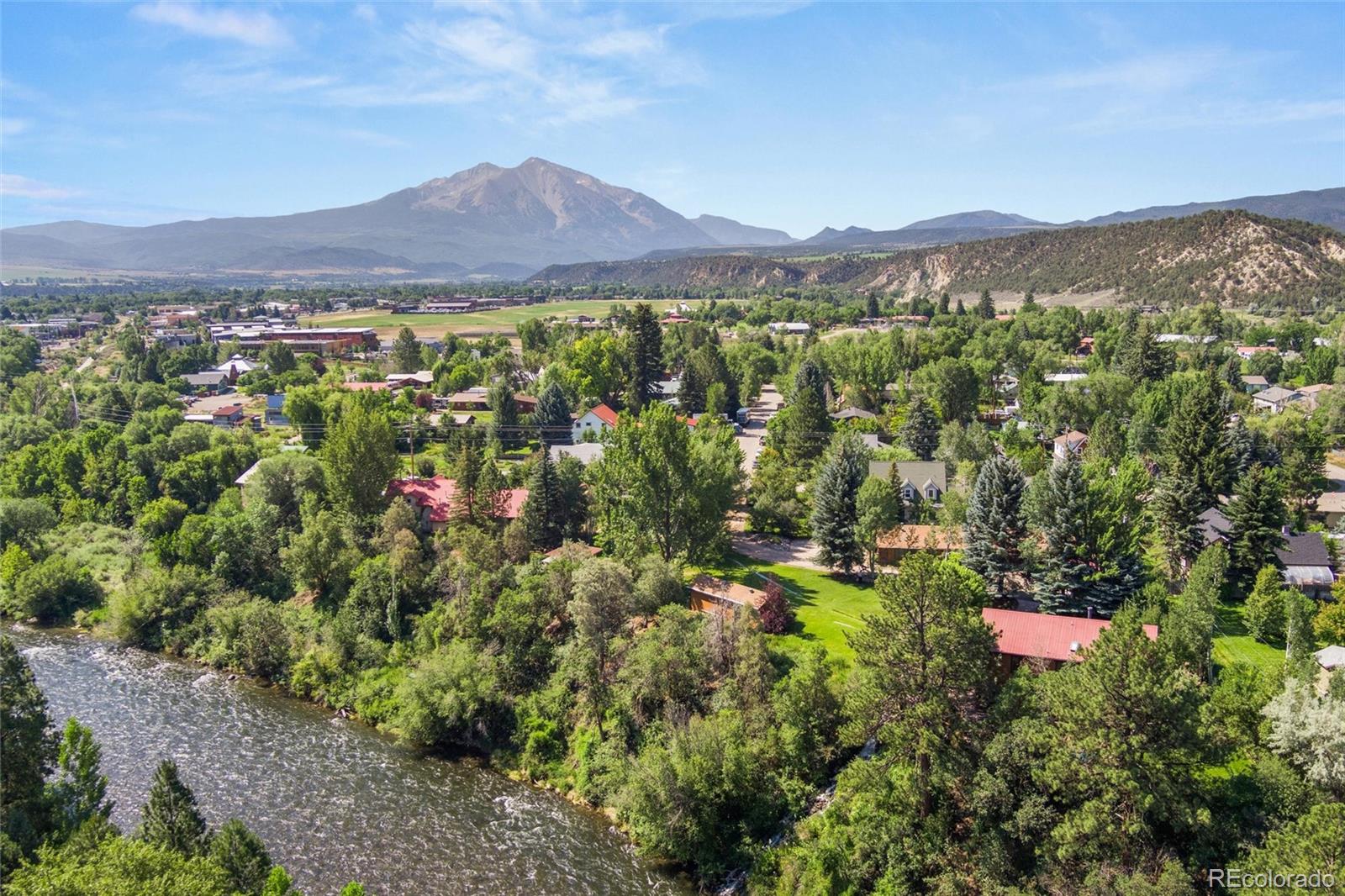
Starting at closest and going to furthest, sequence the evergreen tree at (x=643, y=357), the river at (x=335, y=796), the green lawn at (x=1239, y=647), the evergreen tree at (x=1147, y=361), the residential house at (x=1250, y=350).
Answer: the river at (x=335, y=796) → the green lawn at (x=1239, y=647) → the evergreen tree at (x=1147, y=361) → the evergreen tree at (x=643, y=357) → the residential house at (x=1250, y=350)

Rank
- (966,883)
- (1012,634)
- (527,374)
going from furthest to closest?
(527,374)
(1012,634)
(966,883)

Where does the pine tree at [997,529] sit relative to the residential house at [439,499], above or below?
above

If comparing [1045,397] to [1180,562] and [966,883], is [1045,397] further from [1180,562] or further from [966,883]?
[966,883]

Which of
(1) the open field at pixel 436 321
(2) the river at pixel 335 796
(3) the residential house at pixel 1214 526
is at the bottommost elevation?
(2) the river at pixel 335 796

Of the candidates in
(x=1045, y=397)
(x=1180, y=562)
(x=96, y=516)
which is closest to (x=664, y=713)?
(x=1180, y=562)

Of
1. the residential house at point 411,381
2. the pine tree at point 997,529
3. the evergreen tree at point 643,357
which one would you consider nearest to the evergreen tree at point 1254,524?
the pine tree at point 997,529

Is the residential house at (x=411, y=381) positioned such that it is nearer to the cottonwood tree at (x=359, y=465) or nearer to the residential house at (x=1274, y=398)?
the cottonwood tree at (x=359, y=465)

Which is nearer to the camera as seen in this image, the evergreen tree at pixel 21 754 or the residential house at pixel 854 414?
the evergreen tree at pixel 21 754
